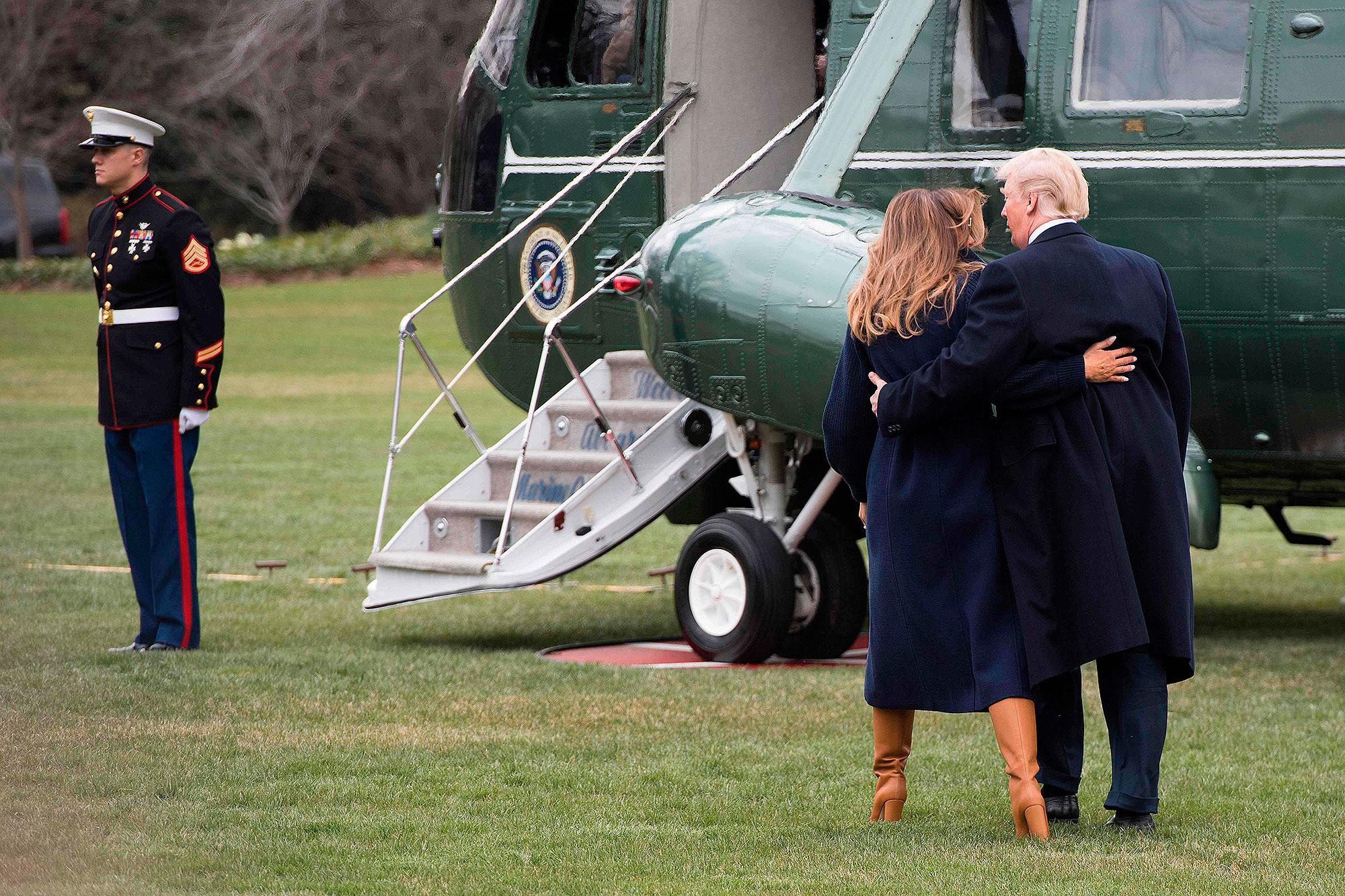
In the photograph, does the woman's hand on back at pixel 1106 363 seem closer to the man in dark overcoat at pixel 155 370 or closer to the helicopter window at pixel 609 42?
the man in dark overcoat at pixel 155 370

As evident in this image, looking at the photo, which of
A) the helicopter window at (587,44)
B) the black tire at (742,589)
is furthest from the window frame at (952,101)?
the black tire at (742,589)

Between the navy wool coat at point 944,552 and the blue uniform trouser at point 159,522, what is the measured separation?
12.7 ft

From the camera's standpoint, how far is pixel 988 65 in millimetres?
7742

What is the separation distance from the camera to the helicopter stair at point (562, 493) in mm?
8031

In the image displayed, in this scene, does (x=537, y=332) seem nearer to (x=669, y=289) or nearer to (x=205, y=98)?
(x=669, y=289)

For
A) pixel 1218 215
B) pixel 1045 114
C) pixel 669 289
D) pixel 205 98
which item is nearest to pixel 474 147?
pixel 669 289

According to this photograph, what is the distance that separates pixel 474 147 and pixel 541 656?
2.79 metres

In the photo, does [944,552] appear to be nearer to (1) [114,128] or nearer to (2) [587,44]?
(1) [114,128]

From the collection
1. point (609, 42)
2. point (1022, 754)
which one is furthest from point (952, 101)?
point (1022, 754)

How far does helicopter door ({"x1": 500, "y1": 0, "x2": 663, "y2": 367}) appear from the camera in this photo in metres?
8.88

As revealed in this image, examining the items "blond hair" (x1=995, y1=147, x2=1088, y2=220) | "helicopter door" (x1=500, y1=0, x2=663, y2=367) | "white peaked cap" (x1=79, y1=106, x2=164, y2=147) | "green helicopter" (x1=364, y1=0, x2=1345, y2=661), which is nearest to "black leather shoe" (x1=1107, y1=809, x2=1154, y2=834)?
"blond hair" (x1=995, y1=147, x2=1088, y2=220)

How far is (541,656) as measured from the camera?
7977mm

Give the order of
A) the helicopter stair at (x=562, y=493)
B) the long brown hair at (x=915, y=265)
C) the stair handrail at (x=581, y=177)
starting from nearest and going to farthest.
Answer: the long brown hair at (x=915, y=265), the helicopter stair at (x=562, y=493), the stair handrail at (x=581, y=177)

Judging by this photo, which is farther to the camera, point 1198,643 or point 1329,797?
point 1198,643
